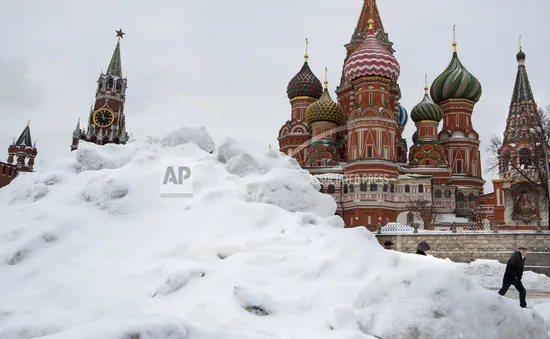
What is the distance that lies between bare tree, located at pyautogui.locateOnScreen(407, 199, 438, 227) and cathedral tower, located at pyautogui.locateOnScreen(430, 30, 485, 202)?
7.65 metres

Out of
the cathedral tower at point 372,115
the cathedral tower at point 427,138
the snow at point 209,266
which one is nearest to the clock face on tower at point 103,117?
the cathedral tower at point 372,115

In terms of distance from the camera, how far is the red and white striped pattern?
34.2 metres

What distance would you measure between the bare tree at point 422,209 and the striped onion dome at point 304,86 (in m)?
17.0

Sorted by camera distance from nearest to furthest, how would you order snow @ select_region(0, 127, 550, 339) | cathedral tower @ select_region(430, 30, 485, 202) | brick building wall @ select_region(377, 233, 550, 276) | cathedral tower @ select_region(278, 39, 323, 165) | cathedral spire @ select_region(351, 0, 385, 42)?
1. snow @ select_region(0, 127, 550, 339)
2. brick building wall @ select_region(377, 233, 550, 276)
3. cathedral tower @ select_region(430, 30, 485, 202)
4. cathedral spire @ select_region(351, 0, 385, 42)
5. cathedral tower @ select_region(278, 39, 323, 165)

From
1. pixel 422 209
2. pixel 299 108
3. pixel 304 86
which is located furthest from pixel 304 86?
pixel 422 209

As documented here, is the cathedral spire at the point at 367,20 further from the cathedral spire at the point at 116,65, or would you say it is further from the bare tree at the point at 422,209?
the cathedral spire at the point at 116,65

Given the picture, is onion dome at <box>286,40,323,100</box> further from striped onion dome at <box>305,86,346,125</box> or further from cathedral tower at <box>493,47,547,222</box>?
cathedral tower at <box>493,47,547,222</box>

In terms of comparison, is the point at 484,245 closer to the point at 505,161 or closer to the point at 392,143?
the point at 505,161

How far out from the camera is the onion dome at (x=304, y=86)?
144 feet

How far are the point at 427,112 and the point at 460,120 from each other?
3.52 metres

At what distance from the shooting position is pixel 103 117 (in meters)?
52.1

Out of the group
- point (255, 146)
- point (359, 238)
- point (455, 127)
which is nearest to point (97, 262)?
point (359, 238)

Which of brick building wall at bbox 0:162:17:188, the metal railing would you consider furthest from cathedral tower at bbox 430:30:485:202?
brick building wall at bbox 0:162:17:188

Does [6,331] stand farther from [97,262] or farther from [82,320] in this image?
[97,262]
